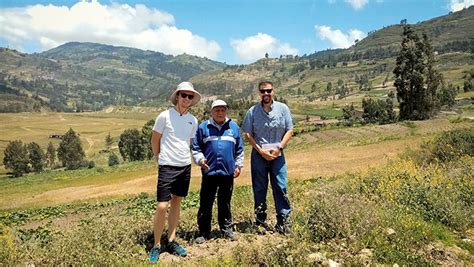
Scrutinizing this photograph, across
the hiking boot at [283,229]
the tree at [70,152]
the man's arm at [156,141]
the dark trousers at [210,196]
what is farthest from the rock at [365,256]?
the tree at [70,152]

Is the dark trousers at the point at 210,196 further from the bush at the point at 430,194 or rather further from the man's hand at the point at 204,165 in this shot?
the bush at the point at 430,194

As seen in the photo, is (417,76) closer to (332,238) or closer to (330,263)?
(332,238)

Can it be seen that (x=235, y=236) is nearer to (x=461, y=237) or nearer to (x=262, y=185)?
(x=262, y=185)

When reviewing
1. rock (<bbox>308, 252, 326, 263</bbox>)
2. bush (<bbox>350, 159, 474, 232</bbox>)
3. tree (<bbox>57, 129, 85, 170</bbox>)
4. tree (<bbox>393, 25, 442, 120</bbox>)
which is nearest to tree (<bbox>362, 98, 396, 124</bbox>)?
tree (<bbox>393, 25, 442, 120</bbox>)

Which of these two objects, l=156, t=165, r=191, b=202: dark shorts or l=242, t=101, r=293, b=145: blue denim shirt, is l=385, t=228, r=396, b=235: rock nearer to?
l=242, t=101, r=293, b=145: blue denim shirt

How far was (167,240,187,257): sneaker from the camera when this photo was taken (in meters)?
5.76

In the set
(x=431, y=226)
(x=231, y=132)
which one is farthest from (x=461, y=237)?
(x=231, y=132)

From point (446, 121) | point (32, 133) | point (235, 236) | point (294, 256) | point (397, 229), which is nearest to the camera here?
point (294, 256)

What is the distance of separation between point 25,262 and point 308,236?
3588mm

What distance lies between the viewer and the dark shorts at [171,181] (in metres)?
5.74

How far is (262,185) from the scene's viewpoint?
22.4ft

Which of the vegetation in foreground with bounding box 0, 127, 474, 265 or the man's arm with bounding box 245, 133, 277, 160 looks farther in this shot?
the man's arm with bounding box 245, 133, 277, 160

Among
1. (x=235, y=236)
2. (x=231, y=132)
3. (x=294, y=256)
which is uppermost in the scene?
(x=231, y=132)

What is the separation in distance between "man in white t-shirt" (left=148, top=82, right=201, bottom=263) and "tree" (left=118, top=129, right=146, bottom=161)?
77.3 m
